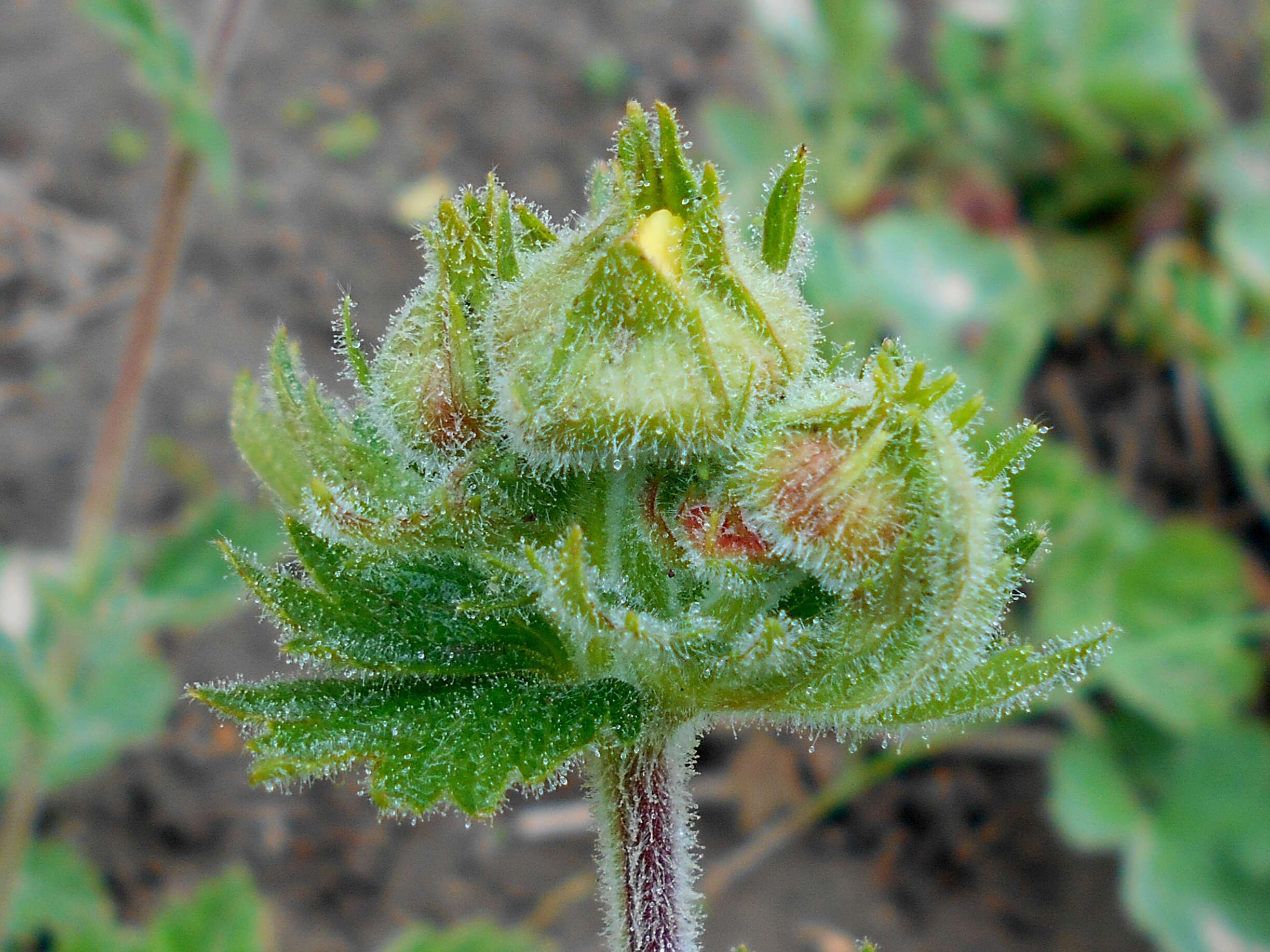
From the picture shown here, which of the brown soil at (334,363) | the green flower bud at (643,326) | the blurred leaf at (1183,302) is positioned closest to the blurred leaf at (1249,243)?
the blurred leaf at (1183,302)

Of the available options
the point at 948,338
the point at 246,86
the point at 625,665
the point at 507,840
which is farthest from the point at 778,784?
the point at 246,86

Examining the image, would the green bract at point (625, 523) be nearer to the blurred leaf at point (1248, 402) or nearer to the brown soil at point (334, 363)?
the brown soil at point (334, 363)

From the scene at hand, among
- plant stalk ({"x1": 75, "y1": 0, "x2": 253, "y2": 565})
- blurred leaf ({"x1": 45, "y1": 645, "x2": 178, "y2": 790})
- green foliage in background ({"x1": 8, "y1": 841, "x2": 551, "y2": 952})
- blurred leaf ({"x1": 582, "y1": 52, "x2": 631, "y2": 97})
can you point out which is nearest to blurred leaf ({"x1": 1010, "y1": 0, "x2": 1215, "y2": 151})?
blurred leaf ({"x1": 582, "y1": 52, "x2": 631, "y2": 97})

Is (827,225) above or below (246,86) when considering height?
below

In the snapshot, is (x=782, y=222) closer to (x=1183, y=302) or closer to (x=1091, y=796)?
(x=1091, y=796)

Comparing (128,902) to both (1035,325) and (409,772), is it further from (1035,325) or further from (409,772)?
(1035,325)

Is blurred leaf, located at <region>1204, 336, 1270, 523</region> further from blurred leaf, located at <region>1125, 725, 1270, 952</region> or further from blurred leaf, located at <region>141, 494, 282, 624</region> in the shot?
blurred leaf, located at <region>141, 494, 282, 624</region>
